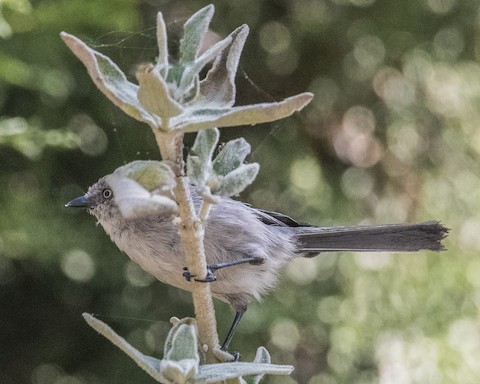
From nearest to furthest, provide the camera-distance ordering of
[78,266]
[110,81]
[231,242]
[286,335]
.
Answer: [110,81]
[231,242]
[78,266]
[286,335]

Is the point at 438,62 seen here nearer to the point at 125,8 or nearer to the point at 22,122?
the point at 125,8

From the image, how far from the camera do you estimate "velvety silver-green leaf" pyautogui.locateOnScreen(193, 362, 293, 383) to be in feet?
2.41

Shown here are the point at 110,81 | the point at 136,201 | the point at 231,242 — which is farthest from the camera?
the point at 231,242

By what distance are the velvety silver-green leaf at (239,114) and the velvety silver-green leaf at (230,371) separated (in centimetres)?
24

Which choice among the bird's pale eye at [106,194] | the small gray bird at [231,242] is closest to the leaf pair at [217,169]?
the small gray bird at [231,242]

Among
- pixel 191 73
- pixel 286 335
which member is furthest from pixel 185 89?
pixel 286 335

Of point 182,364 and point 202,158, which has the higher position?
point 202,158

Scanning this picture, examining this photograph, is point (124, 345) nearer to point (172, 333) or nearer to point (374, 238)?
point (172, 333)

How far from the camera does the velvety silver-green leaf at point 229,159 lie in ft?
2.55

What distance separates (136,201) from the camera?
22.8 inches

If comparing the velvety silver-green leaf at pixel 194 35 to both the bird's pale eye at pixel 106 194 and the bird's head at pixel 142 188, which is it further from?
the bird's pale eye at pixel 106 194

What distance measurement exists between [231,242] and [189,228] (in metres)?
1.10

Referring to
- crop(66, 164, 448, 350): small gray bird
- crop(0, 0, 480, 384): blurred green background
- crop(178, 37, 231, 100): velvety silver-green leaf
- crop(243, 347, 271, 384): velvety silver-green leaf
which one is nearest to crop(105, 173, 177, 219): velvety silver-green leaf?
crop(178, 37, 231, 100): velvety silver-green leaf

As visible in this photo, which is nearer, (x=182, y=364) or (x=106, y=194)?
(x=182, y=364)
